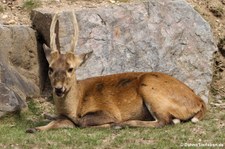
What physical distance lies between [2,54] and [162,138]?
13.6 feet

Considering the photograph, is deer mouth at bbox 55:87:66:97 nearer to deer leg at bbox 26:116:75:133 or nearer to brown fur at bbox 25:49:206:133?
brown fur at bbox 25:49:206:133

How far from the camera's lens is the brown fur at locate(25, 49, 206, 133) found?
10.7 m

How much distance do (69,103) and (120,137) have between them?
1.56 metres

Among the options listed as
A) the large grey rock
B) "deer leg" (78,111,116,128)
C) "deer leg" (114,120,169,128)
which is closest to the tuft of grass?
the large grey rock

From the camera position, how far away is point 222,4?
15.4 metres

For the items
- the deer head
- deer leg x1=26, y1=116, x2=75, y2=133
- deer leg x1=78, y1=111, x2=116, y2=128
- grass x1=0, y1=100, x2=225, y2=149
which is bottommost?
deer leg x1=26, y1=116, x2=75, y2=133

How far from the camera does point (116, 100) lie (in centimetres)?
1111

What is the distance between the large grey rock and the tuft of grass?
0.64m

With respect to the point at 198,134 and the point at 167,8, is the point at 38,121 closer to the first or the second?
the point at 198,134

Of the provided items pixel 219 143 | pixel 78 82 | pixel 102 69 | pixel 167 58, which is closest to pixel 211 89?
pixel 167 58

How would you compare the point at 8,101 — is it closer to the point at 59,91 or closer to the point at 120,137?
the point at 59,91

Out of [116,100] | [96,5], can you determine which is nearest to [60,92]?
[116,100]

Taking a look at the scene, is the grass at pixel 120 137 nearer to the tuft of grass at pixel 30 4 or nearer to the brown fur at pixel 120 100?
the brown fur at pixel 120 100

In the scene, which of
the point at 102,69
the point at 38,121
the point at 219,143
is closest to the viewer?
the point at 219,143
